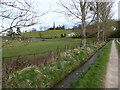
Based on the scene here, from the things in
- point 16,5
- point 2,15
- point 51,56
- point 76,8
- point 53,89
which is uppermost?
point 76,8

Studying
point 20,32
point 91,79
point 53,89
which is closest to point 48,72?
point 53,89

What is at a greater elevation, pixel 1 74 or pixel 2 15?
pixel 2 15

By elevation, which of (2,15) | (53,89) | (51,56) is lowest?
(53,89)

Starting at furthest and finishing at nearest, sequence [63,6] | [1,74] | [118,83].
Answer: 1. [63,6]
2. [1,74]
3. [118,83]

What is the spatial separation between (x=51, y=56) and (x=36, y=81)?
15.1 feet

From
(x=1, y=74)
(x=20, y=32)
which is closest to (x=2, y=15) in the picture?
(x=20, y=32)

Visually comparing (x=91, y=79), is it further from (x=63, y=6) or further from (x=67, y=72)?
(x=63, y=6)

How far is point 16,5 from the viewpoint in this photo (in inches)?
155

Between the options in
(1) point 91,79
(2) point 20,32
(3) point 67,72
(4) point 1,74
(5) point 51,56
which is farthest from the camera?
(5) point 51,56

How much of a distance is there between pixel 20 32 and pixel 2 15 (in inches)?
34.6

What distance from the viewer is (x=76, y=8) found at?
51.4 feet

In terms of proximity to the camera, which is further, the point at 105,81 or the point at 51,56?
the point at 51,56

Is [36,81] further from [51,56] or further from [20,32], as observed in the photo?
[51,56]

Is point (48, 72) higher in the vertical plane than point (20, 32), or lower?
lower
